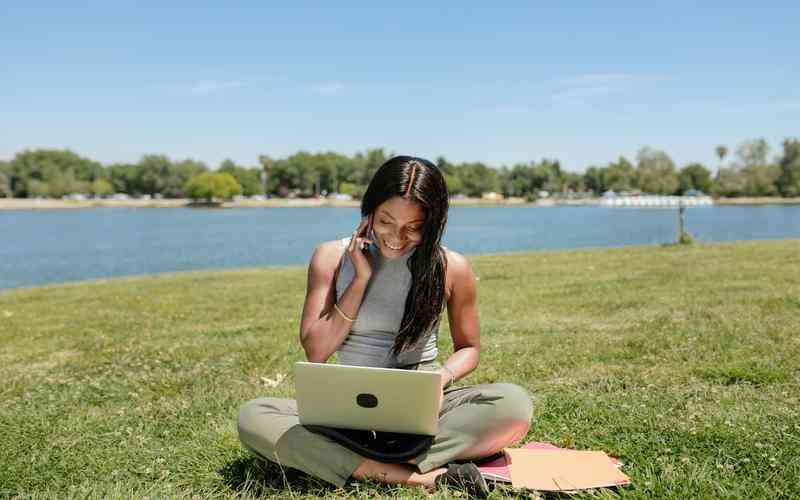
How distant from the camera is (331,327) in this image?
10.1 feet

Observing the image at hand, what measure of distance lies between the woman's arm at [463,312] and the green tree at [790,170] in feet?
403

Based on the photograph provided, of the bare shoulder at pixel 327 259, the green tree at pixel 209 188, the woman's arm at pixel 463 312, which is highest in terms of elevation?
the green tree at pixel 209 188

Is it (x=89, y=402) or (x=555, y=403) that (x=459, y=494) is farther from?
(x=89, y=402)

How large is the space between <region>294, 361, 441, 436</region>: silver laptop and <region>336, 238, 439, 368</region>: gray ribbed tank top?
0.38 metres

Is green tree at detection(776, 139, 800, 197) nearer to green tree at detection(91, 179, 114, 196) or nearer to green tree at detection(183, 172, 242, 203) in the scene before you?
green tree at detection(183, 172, 242, 203)

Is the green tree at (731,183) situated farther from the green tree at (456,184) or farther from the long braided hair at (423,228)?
the long braided hair at (423,228)

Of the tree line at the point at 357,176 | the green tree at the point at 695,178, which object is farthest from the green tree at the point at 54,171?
the green tree at the point at 695,178

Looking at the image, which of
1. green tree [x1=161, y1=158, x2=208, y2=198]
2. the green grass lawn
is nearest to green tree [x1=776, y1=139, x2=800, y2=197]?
green tree [x1=161, y1=158, x2=208, y2=198]

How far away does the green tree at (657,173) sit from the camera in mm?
131500

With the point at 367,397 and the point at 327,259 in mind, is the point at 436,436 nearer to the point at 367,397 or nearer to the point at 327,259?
the point at 367,397

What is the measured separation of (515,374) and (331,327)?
2.45 metres

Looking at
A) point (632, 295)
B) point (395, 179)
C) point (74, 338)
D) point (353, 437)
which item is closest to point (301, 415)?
point (353, 437)

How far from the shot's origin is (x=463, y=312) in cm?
330

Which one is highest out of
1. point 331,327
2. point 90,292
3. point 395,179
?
point 395,179
